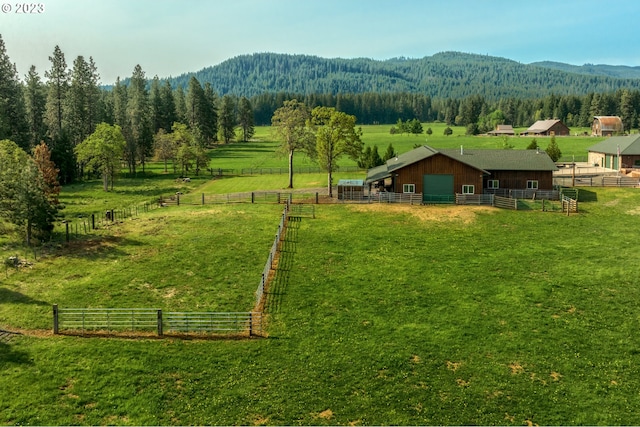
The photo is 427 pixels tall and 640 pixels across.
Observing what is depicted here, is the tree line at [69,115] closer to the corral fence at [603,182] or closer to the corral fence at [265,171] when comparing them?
the corral fence at [265,171]

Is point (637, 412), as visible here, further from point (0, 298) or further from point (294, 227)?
point (0, 298)

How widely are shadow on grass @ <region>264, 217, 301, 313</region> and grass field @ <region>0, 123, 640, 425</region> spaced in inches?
8.9

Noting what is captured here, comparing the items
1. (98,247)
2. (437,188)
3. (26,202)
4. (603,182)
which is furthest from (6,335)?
(603,182)

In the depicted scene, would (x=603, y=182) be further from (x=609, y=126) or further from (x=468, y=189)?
(x=609, y=126)

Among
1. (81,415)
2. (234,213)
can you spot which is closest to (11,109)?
(234,213)

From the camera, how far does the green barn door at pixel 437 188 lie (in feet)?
165

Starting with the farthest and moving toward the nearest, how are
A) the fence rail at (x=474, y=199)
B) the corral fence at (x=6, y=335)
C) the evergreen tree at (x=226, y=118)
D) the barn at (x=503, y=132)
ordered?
the barn at (x=503, y=132) → the evergreen tree at (x=226, y=118) → the fence rail at (x=474, y=199) → the corral fence at (x=6, y=335)

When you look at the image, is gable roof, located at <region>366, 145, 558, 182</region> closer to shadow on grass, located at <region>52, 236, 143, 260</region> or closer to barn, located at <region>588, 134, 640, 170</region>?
barn, located at <region>588, 134, 640, 170</region>

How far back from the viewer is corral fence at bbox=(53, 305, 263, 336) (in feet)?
76.7

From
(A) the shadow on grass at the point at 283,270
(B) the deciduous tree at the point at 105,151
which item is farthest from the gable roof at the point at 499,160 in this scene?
(B) the deciduous tree at the point at 105,151

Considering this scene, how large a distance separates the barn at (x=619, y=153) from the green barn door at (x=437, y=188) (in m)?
33.0

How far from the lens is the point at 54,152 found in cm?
7250

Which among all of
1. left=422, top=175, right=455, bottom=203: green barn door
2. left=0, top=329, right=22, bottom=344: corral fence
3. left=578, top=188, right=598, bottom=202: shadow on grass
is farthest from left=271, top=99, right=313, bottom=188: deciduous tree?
left=0, top=329, right=22, bottom=344: corral fence

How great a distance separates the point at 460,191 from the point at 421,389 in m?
34.2
